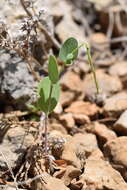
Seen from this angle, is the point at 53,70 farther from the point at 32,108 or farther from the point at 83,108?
the point at 83,108

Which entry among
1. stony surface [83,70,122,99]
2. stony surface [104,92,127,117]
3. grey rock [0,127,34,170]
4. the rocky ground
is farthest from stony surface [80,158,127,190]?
stony surface [83,70,122,99]

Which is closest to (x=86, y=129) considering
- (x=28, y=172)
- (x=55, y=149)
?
(x=55, y=149)

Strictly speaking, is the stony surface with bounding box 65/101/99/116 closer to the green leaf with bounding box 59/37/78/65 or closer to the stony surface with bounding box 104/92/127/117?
the stony surface with bounding box 104/92/127/117

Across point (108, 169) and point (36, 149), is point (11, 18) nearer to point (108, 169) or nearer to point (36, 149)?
point (36, 149)

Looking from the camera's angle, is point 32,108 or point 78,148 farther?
point 32,108

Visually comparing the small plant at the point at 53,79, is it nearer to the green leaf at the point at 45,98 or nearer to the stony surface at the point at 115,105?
the green leaf at the point at 45,98

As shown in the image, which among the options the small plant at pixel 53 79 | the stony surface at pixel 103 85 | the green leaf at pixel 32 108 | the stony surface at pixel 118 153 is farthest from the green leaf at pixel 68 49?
the stony surface at pixel 103 85

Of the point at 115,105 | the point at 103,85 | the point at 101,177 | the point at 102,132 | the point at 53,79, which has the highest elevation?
the point at 53,79

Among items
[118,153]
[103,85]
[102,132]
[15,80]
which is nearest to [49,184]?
[118,153]
